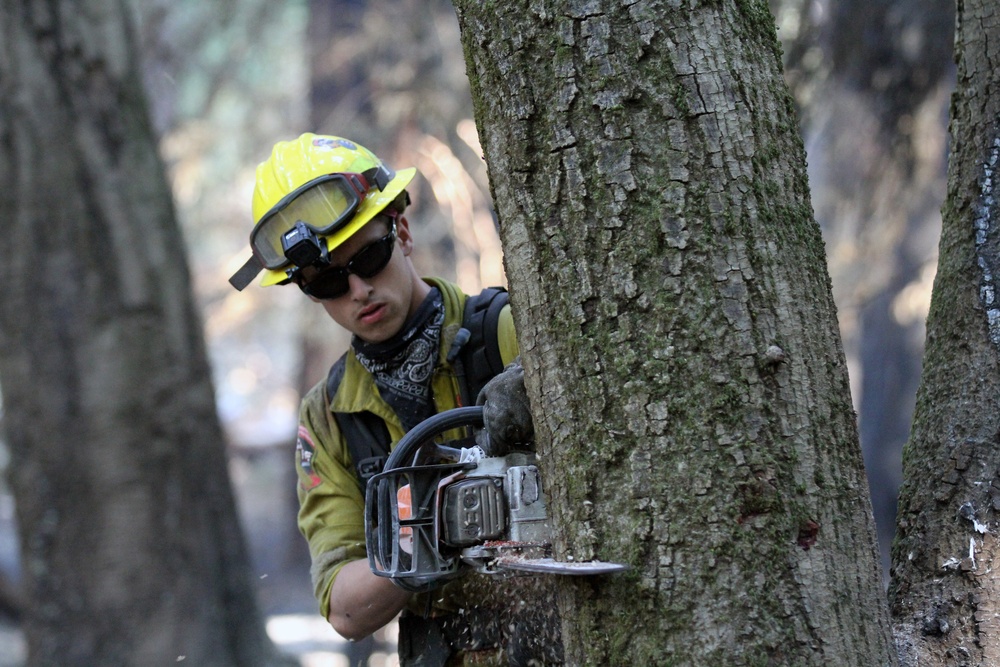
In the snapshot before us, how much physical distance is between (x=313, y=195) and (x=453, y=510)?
133 centimetres

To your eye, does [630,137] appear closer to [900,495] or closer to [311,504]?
[900,495]

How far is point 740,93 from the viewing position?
4.94 ft

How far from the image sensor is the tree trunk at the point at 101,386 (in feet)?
15.2

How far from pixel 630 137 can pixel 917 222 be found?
11.8 meters

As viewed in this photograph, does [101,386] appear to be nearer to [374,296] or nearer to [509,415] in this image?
[374,296]

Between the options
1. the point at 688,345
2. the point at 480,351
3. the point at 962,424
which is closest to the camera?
the point at 688,345

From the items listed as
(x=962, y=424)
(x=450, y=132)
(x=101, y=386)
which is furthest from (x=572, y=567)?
(x=450, y=132)

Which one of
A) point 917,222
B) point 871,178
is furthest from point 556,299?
point 917,222

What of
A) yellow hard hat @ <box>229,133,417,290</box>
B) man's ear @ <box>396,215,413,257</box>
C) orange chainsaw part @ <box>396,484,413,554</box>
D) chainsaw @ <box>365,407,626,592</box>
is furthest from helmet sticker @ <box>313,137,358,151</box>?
orange chainsaw part @ <box>396,484,413,554</box>

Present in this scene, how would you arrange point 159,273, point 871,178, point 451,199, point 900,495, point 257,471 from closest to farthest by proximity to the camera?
point 900,495, point 159,273, point 871,178, point 451,199, point 257,471

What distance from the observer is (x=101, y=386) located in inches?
186

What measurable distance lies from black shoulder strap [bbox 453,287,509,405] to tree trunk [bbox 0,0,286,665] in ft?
8.04

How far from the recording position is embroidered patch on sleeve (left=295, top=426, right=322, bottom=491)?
10.2 ft

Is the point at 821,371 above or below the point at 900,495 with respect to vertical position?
above
